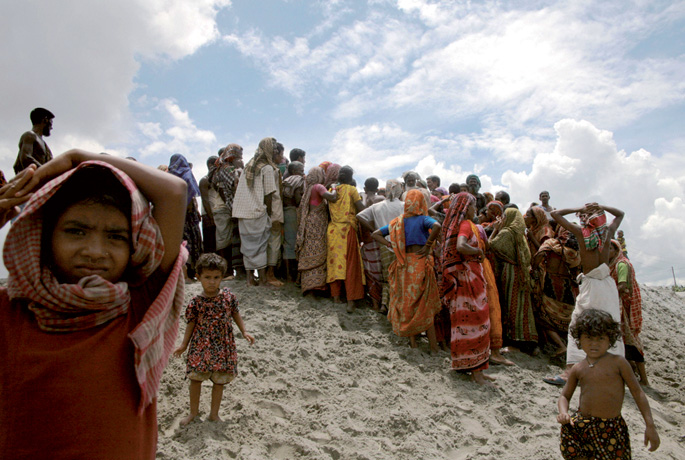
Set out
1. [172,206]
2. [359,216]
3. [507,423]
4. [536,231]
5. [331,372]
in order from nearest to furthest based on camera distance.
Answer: [172,206]
[507,423]
[331,372]
[359,216]
[536,231]

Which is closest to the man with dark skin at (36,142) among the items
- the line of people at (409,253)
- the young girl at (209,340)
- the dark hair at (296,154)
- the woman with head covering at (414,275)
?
the line of people at (409,253)

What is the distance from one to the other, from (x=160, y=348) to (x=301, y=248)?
17.3 feet

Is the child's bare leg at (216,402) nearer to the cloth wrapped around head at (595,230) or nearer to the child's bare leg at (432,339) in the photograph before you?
the child's bare leg at (432,339)

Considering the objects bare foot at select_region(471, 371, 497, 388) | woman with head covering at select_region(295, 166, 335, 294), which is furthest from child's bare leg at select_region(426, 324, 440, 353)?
woman with head covering at select_region(295, 166, 335, 294)

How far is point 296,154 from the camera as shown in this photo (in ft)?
25.6

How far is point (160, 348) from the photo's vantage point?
4.59ft

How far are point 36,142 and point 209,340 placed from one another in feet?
11.1

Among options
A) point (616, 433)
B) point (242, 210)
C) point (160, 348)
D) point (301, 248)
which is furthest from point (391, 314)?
point (160, 348)

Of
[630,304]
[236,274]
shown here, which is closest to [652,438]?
[630,304]

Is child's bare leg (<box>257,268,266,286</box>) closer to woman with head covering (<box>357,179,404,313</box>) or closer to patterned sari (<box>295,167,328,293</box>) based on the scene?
patterned sari (<box>295,167,328,293</box>)

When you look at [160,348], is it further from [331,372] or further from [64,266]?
[331,372]

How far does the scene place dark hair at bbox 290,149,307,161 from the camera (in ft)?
25.6

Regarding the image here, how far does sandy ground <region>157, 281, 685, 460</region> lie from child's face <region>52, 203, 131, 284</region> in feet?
8.59

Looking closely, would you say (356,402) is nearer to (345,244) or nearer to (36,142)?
(345,244)
